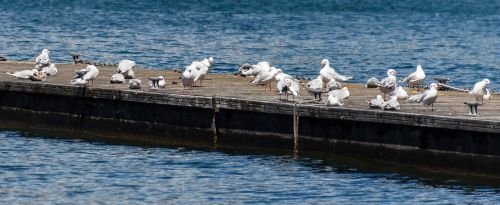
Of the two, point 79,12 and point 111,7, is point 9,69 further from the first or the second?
point 111,7

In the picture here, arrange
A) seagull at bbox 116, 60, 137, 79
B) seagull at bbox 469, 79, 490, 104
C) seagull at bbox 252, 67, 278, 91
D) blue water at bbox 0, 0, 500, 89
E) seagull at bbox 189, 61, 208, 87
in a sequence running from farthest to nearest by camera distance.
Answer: blue water at bbox 0, 0, 500, 89
seagull at bbox 116, 60, 137, 79
seagull at bbox 189, 61, 208, 87
seagull at bbox 252, 67, 278, 91
seagull at bbox 469, 79, 490, 104

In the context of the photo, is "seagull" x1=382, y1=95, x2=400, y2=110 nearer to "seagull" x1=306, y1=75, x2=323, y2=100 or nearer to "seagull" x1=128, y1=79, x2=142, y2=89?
"seagull" x1=306, y1=75, x2=323, y2=100

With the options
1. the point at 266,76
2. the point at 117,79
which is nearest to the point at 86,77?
the point at 117,79

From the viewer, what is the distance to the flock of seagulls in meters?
27.4

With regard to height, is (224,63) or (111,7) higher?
(111,7)

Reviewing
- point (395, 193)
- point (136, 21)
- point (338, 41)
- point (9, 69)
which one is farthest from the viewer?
point (136, 21)

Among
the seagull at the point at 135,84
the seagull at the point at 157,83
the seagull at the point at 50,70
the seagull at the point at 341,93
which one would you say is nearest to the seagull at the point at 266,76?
the seagull at the point at 157,83

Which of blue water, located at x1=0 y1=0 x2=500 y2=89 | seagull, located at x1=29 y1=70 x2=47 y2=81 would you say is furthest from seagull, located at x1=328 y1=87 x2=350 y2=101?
blue water, located at x1=0 y1=0 x2=500 y2=89

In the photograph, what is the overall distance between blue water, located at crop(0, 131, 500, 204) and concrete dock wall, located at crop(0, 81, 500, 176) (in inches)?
17.3

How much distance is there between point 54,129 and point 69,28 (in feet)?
159

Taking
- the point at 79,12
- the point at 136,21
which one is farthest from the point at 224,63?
the point at 79,12

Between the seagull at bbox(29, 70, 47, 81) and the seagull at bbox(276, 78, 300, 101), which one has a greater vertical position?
the seagull at bbox(29, 70, 47, 81)

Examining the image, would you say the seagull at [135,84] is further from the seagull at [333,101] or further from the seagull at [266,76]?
the seagull at [333,101]

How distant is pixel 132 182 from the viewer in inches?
1013
